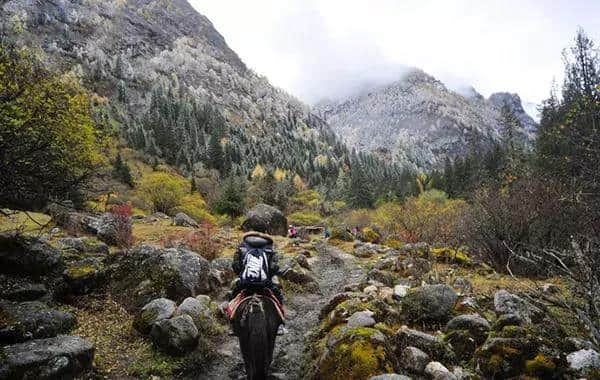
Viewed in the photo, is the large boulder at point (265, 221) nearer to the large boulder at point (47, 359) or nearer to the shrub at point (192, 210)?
the shrub at point (192, 210)

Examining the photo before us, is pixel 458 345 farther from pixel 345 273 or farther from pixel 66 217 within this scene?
pixel 66 217

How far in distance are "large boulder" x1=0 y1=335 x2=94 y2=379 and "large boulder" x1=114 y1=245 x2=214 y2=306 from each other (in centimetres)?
304

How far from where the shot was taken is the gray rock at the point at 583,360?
4.11 m

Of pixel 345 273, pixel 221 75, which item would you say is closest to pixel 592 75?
pixel 345 273

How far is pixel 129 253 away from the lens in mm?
9703

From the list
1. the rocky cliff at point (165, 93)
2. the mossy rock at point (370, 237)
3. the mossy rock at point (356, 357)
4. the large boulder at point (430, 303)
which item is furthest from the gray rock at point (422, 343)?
the rocky cliff at point (165, 93)

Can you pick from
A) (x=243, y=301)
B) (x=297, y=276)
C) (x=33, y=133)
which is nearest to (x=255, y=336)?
(x=243, y=301)

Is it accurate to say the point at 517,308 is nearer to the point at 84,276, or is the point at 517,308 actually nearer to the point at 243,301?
the point at 243,301

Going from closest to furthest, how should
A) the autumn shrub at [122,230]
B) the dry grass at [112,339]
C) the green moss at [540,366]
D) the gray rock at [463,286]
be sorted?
the green moss at [540,366]
the dry grass at [112,339]
the gray rock at [463,286]
the autumn shrub at [122,230]

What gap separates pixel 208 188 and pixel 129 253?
132 ft

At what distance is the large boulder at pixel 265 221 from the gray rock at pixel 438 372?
24481 mm

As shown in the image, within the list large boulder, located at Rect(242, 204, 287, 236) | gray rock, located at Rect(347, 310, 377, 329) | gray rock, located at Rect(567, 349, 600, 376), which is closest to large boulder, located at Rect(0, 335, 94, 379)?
gray rock, located at Rect(347, 310, 377, 329)

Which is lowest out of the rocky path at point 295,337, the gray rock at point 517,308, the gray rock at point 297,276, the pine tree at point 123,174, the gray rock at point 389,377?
the rocky path at point 295,337

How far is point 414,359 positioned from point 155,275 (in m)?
6.60
